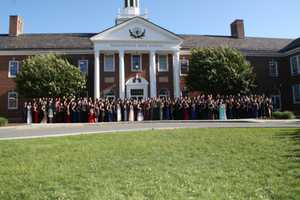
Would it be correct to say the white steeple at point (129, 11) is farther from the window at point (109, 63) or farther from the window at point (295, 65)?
the window at point (295, 65)

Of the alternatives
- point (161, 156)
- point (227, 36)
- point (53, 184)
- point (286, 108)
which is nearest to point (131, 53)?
point (227, 36)

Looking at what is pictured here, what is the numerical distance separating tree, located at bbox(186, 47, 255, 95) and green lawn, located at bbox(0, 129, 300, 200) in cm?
2099

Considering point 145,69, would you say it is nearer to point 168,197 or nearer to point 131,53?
point 131,53

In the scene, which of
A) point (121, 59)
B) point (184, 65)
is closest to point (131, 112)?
point (121, 59)

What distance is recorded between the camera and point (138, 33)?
35750 millimetres

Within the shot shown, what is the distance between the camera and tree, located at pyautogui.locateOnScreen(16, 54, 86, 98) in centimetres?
3044

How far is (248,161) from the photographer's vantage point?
839 cm

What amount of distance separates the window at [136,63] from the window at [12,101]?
1147 centimetres

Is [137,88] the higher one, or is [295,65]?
[295,65]

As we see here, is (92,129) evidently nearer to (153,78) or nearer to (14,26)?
(153,78)

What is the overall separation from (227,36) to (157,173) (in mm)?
38686

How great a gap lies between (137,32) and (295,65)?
16.8m

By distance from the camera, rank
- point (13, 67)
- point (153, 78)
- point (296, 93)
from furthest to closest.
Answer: point (296, 93) < point (13, 67) < point (153, 78)

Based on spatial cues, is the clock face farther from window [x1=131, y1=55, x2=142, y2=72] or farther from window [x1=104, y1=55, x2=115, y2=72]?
window [x1=104, y1=55, x2=115, y2=72]
